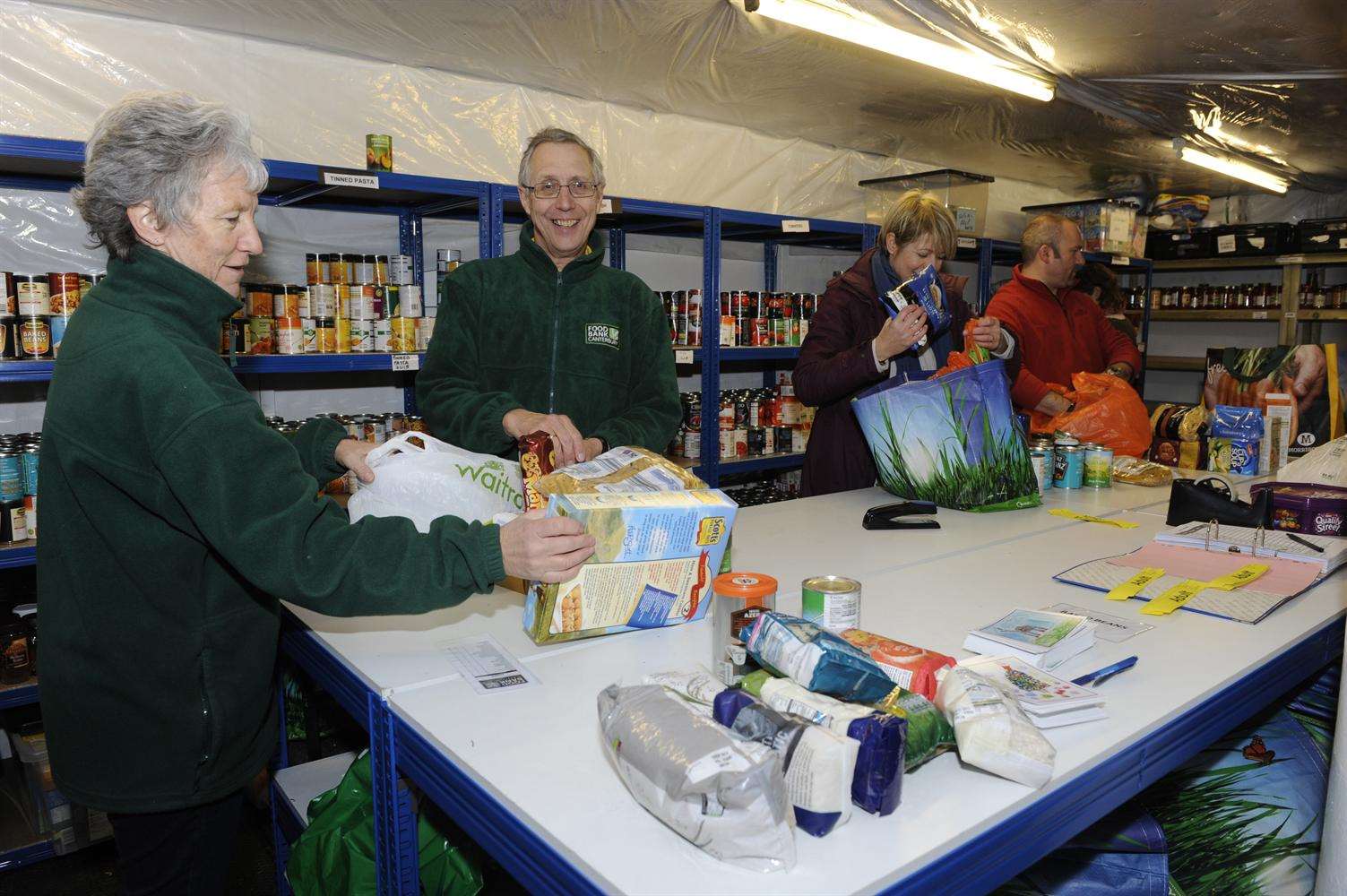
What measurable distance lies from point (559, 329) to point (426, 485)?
0.91m

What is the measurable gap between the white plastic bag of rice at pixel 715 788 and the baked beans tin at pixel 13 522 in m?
2.57

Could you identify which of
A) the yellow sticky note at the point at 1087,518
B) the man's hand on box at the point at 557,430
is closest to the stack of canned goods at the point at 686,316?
the yellow sticky note at the point at 1087,518

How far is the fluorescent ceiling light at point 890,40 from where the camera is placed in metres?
3.03

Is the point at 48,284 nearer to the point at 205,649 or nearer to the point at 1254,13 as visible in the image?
the point at 205,649

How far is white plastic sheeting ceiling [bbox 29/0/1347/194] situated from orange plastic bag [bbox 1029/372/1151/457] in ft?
4.53

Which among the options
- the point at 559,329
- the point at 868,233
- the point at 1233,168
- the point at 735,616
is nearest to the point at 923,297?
the point at 559,329

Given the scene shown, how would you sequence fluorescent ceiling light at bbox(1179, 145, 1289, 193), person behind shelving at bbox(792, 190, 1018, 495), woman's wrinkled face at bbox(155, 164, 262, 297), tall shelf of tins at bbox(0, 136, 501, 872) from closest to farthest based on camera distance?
1. woman's wrinkled face at bbox(155, 164, 262, 297)
2. tall shelf of tins at bbox(0, 136, 501, 872)
3. person behind shelving at bbox(792, 190, 1018, 495)
4. fluorescent ceiling light at bbox(1179, 145, 1289, 193)

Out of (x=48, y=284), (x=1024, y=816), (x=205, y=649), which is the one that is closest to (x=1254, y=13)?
(x=1024, y=816)

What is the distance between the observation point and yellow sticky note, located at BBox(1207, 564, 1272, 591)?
1.84 m

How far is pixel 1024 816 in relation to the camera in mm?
1041

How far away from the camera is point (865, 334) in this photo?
3096 mm

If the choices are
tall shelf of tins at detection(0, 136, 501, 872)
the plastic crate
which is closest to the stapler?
tall shelf of tins at detection(0, 136, 501, 872)

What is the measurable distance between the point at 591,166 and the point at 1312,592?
1914 millimetres

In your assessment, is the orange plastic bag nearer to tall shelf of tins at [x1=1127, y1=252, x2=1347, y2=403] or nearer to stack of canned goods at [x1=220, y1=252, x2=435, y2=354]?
stack of canned goods at [x1=220, y1=252, x2=435, y2=354]
